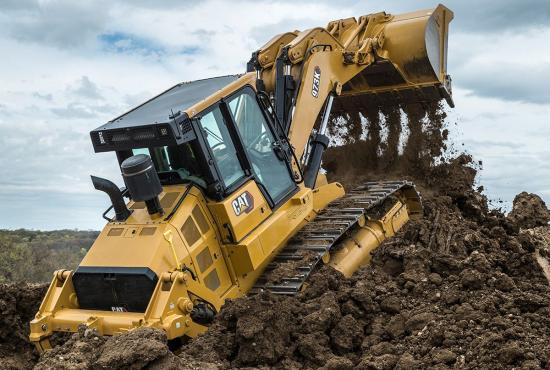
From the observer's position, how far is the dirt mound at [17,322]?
24.6 feet

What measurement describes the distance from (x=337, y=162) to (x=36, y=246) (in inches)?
349

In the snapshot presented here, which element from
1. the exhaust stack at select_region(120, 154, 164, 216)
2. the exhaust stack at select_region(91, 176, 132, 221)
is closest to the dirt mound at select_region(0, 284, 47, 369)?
the exhaust stack at select_region(91, 176, 132, 221)

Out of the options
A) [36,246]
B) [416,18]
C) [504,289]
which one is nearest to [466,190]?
[416,18]

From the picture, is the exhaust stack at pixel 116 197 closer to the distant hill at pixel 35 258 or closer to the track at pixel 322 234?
the track at pixel 322 234

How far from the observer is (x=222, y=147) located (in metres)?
7.24

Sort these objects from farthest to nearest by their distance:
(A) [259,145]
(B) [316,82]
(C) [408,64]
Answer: (C) [408,64] → (B) [316,82] → (A) [259,145]

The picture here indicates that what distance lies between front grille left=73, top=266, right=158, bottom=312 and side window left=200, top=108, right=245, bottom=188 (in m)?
1.25

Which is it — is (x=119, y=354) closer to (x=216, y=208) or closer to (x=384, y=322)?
(x=216, y=208)

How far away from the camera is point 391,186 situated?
934 centimetres

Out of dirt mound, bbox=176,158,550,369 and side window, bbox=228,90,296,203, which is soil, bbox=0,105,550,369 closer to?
dirt mound, bbox=176,158,550,369

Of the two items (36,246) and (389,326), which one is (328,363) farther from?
(36,246)

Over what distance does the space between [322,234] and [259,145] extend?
1134mm

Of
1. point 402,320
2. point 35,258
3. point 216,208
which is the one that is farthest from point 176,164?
point 35,258

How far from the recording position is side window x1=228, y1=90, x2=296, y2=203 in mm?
7488
